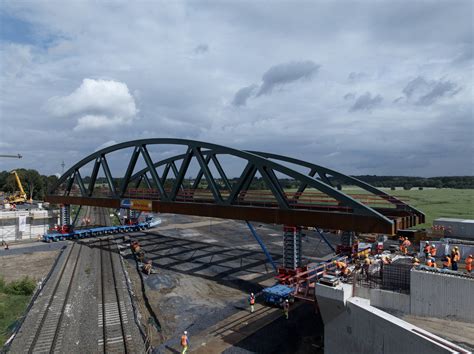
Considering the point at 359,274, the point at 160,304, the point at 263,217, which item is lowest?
the point at 160,304

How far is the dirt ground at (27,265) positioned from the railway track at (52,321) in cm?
336

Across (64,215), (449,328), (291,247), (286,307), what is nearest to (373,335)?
(449,328)

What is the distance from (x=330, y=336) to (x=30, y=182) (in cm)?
14421

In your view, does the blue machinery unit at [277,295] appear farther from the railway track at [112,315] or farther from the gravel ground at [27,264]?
the gravel ground at [27,264]

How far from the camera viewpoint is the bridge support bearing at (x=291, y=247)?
24191 mm

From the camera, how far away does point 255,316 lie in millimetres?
21141

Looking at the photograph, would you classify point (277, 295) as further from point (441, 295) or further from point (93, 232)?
point (93, 232)

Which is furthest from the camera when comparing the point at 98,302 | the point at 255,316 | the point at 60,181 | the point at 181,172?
the point at 60,181

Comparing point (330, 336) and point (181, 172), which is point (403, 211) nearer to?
point (330, 336)

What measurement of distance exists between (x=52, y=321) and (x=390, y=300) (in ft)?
62.5

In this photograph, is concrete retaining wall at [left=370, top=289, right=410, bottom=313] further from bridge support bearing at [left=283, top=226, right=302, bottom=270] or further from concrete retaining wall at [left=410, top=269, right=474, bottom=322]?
bridge support bearing at [left=283, top=226, right=302, bottom=270]

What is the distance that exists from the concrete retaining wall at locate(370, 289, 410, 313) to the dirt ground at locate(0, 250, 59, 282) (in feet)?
92.0

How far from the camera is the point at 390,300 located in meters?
15.3

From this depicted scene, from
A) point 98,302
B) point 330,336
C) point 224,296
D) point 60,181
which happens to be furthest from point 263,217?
point 60,181
